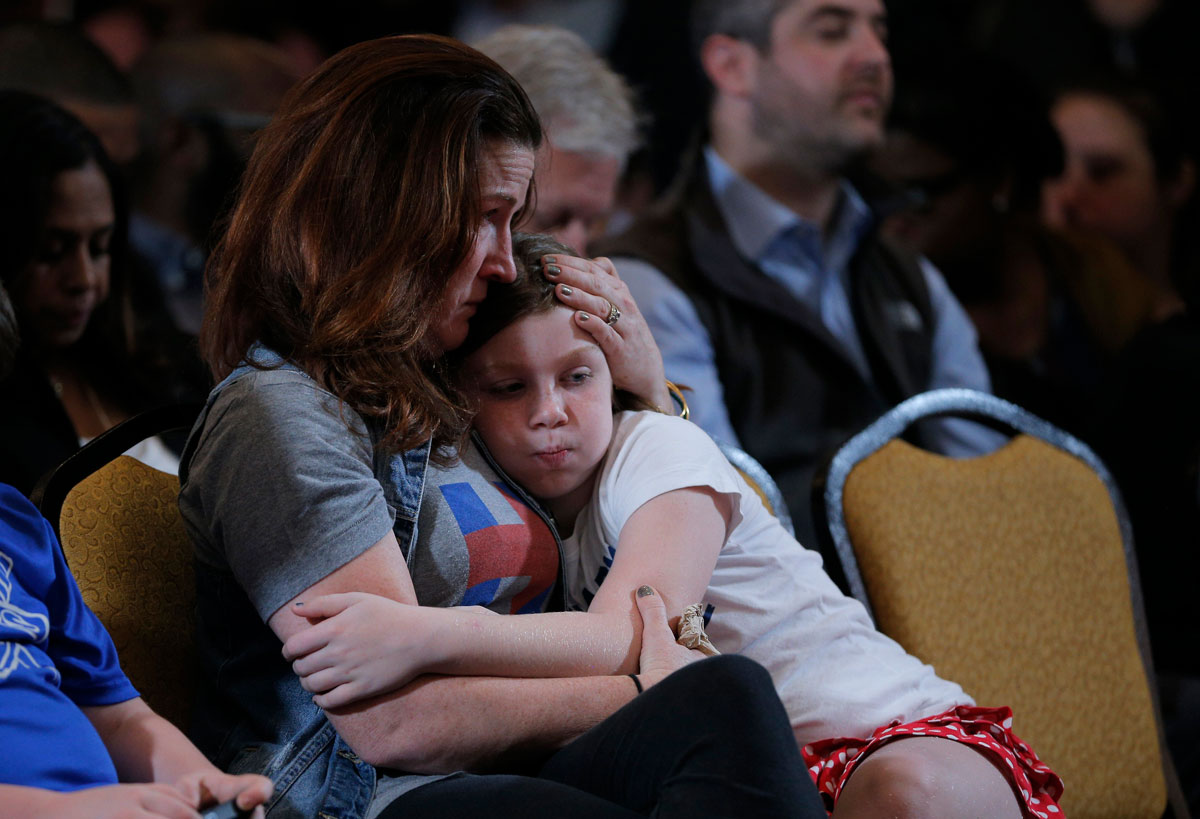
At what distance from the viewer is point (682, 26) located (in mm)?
3186

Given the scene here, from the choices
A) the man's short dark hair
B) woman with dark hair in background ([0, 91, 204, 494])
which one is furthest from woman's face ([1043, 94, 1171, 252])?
woman with dark hair in background ([0, 91, 204, 494])

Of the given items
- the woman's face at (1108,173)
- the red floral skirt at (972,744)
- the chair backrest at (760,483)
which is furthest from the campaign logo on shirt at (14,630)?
the woman's face at (1108,173)

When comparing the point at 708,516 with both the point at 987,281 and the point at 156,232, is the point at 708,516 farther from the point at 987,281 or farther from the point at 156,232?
the point at 987,281

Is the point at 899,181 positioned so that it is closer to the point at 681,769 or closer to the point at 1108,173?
the point at 1108,173

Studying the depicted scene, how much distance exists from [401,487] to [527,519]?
6.2 inches

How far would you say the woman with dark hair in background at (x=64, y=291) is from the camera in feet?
6.23

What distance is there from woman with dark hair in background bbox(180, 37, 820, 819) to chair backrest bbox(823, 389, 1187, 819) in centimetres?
54

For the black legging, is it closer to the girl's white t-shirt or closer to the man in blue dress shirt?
the girl's white t-shirt

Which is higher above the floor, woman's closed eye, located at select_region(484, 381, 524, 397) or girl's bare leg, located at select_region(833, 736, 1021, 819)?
woman's closed eye, located at select_region(484, 381, 524, 397)

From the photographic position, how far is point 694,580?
1.25 meters

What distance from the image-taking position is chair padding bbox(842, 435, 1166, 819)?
1.67 meters

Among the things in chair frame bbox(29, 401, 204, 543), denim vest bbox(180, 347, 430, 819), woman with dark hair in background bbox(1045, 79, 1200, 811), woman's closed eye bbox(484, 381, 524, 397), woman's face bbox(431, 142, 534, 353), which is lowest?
woman with dark hair in background bbox(1045, 79, 1200, 811)

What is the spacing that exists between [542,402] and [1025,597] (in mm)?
859

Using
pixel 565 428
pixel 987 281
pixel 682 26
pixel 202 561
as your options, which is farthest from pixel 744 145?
pixel 202 561
